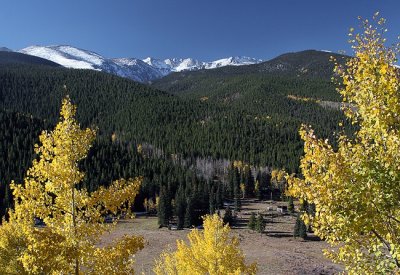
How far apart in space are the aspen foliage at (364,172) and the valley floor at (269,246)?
42.4 m

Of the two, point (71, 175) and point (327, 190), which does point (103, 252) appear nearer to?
point (71, 175)

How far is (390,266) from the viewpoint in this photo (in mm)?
9094

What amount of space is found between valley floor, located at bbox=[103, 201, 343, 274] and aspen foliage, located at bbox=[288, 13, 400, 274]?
42.4 metres

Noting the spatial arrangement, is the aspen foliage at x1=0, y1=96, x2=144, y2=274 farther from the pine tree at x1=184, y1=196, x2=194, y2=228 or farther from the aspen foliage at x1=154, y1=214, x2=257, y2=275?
the pine tree at x1=184, y1=196, x2=194, y2=228

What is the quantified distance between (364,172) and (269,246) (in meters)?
77.0

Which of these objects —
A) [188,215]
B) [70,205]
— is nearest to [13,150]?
[188,215]

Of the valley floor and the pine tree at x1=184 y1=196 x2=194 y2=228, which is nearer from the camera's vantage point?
the valley floor

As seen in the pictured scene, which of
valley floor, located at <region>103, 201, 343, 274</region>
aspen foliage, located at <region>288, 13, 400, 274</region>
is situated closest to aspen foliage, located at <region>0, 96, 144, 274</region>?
aspen foliage, located at <region>288, 13, 400, 274</region>

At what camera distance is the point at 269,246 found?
81.2 metres

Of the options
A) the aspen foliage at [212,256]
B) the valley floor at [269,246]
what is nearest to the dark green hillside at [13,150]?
the valley floor at [269,246]

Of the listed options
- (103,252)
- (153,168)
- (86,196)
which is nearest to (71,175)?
(86,196)

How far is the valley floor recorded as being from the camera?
6256cm

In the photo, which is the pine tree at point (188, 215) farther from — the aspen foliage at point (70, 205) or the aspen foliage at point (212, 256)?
the aspen foliage at point (70, 205)

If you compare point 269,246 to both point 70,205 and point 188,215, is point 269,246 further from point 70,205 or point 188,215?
point 70,205
